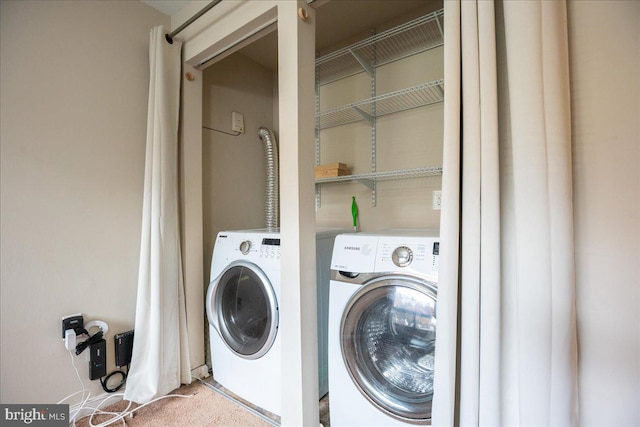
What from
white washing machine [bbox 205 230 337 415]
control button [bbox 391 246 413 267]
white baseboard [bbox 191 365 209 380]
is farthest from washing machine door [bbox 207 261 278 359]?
control button [bbox 391 246 413 267]

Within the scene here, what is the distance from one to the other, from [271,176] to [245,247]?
80 centimetres

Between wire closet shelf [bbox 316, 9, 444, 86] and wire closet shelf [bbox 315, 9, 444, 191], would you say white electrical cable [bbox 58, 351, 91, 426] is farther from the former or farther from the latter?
wire closet shelf [bbox 316, 9, 444, 86]

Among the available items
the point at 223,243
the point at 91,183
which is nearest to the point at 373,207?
the point at 223,243

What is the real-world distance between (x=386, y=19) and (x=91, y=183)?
213 centimetres

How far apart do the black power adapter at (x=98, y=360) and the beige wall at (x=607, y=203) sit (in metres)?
2.05

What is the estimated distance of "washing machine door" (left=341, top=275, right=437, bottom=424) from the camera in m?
1.08

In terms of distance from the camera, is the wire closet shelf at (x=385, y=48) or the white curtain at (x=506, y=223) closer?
the white curtain at (x=506, y=223)

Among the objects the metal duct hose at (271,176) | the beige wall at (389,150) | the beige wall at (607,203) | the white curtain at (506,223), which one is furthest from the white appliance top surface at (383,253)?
the metal duct hose at (271,176)

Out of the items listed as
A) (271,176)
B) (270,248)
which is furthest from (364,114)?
(270,248)

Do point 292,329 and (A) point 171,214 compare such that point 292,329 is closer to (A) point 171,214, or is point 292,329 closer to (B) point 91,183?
(A) point 171,214

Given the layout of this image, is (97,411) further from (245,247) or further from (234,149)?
(234,149)

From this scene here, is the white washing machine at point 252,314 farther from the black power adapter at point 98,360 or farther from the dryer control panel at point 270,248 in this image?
the black power adapter at point 98,360

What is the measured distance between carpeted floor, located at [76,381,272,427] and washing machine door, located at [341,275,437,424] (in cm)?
67

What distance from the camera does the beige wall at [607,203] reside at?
0.66m
